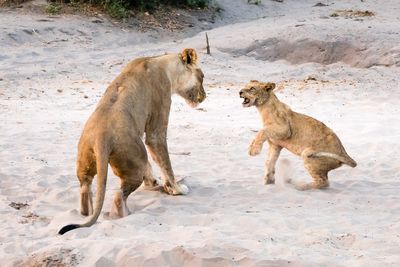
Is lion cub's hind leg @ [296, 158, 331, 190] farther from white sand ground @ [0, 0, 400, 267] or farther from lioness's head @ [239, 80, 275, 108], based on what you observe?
lioness's head @ [239, 80, 275, 108]

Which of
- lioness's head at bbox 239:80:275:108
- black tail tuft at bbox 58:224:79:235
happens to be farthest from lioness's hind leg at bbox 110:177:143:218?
lioness's head at bbox 239:80:275:108

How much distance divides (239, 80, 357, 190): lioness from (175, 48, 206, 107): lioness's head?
46 centimetres

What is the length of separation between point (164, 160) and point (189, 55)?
43.4 inches

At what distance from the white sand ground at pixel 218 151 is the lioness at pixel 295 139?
0.61ft

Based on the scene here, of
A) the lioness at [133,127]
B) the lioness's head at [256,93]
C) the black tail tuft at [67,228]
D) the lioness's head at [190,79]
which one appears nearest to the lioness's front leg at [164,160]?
the lioness at [133,127]

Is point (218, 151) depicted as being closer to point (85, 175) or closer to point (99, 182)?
point (85, 175)

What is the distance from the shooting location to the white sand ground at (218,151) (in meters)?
5.18

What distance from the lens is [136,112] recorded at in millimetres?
6402

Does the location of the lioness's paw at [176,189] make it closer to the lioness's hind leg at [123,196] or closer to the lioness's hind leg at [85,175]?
the lioness's hind leg at [123,196]

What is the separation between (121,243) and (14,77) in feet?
29.4

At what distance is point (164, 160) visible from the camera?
6.92 metres

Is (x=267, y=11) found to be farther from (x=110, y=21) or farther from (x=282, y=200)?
(x=282, y=200)

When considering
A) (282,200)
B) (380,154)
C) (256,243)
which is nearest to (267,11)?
(380,154)

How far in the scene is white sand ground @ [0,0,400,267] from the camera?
5180 millimetres
